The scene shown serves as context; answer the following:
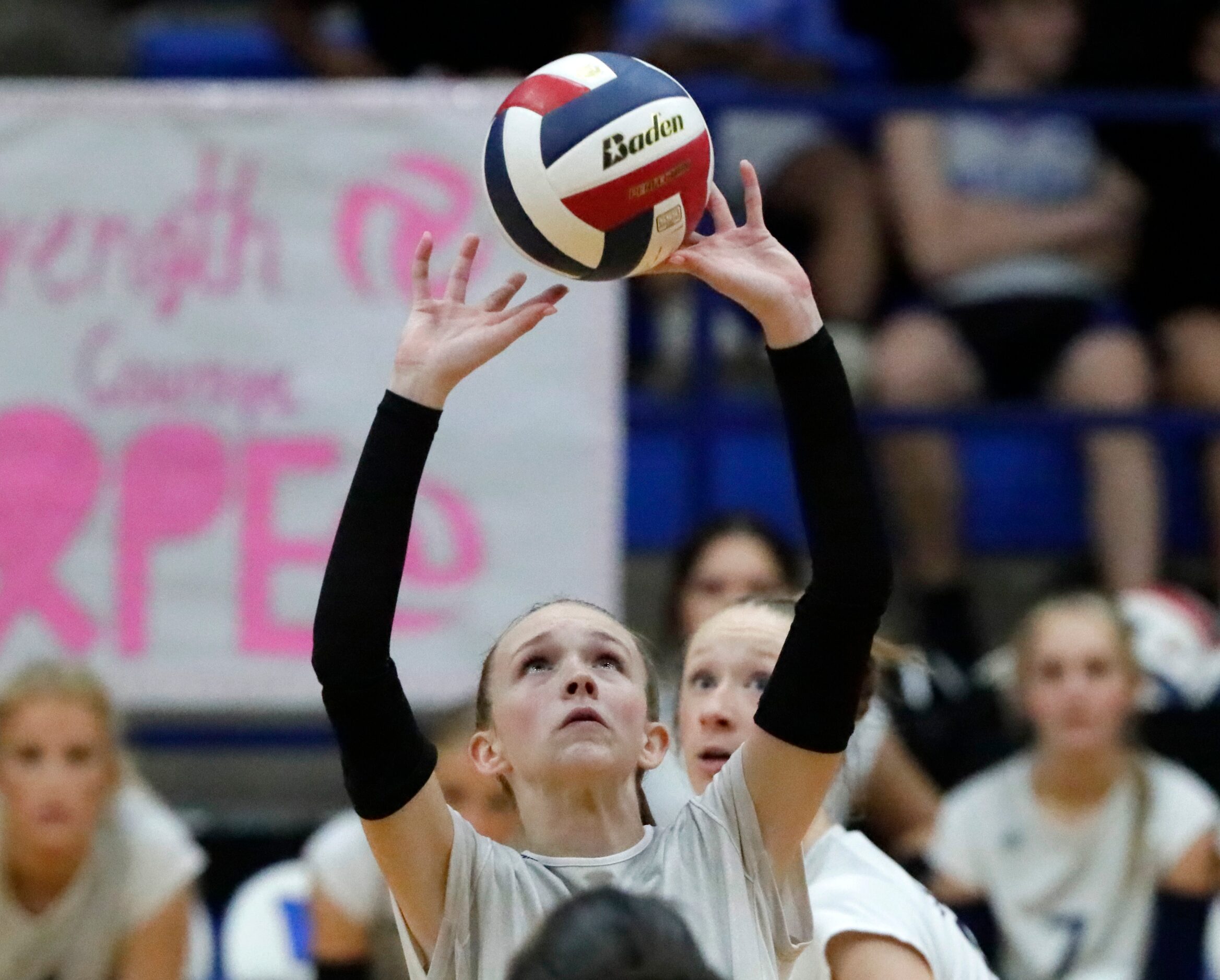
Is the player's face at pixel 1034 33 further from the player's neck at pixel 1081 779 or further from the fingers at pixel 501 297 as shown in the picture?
the fingers at pixel 501 297

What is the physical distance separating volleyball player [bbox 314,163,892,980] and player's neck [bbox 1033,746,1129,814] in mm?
2406

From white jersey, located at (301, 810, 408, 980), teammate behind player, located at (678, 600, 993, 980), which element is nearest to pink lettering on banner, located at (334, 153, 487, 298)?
white jersey, located at (301, 810, 408, 980)

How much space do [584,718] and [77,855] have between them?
2.44 meters

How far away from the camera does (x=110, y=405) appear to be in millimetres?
5324

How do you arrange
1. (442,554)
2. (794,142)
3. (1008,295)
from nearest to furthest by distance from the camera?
(442,554)
(1008,295)
(794,142)

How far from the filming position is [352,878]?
4.84m

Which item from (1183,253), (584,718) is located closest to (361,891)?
(584,718)

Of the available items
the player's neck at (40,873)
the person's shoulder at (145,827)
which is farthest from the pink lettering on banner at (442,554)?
the player's neck at (40,873)

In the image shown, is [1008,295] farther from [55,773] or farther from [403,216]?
[55,773]

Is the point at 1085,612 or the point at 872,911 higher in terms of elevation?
the point at 872,911

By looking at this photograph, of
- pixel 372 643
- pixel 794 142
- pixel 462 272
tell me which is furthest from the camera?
pixel 794 142

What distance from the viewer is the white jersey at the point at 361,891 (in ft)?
15.8

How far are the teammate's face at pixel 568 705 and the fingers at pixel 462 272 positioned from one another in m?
0.46

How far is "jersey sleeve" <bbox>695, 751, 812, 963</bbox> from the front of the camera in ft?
8.52
